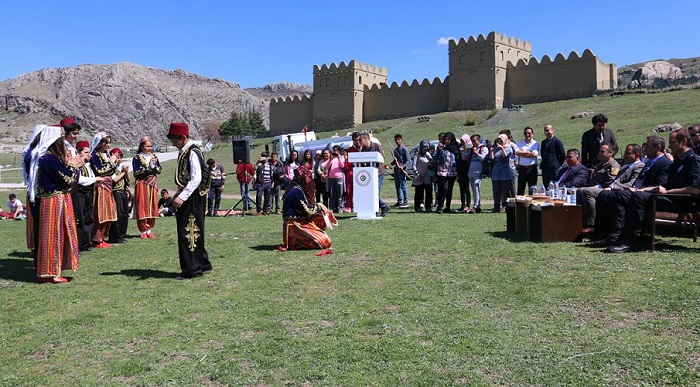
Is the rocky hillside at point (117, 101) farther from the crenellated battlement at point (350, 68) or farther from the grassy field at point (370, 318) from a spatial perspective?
the grassy field at point (370, 318)

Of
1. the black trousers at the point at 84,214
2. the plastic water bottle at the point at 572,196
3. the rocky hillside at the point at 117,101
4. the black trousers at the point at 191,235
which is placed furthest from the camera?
the rocky hillside at the point at 117,101

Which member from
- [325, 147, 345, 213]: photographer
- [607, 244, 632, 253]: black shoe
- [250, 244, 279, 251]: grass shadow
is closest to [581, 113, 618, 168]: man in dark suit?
[607, 244, 632, 253]: black shoe

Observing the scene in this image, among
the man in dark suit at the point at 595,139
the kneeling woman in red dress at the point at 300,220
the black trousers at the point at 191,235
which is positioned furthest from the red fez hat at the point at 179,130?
the man in dark suit at the point at 595,139

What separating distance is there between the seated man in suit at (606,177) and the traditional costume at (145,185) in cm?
647

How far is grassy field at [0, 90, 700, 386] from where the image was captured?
4.20 metres

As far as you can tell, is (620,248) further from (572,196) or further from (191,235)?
(191,235)

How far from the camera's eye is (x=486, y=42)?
62.5 metres

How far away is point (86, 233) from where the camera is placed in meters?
9.88

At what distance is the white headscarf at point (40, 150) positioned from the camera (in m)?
7.46

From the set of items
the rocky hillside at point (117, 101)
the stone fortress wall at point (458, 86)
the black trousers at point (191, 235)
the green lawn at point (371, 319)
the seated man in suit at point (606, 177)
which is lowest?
the green lawn at point (371, 319)

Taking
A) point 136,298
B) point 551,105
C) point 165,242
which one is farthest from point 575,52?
point 136,298

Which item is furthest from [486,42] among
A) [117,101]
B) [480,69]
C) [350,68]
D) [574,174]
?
[117,101]

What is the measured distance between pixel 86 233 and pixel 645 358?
26.7 ft

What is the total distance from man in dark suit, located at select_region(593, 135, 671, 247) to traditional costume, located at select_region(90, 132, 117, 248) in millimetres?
7132
